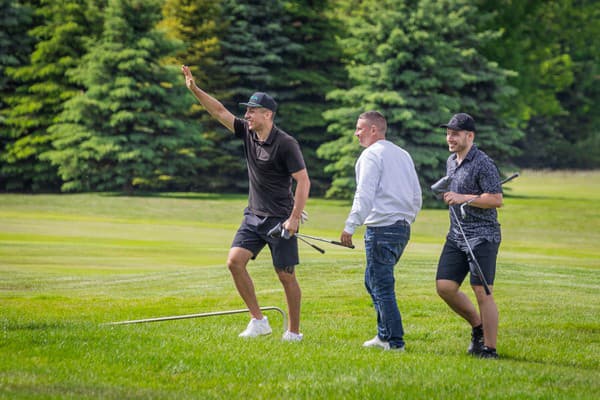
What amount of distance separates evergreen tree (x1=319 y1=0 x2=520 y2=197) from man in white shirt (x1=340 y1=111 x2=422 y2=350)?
33280 millimetres

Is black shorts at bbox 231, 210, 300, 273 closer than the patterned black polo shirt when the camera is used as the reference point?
No

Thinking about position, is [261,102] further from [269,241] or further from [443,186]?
[443,186]

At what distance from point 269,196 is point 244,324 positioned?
7.26 feet

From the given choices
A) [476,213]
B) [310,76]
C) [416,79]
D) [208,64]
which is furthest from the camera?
[310,76]

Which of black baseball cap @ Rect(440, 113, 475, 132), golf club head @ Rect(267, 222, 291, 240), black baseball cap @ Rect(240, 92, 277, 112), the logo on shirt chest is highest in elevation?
black baseball cap @ Rect(240, 92, 277, 112)

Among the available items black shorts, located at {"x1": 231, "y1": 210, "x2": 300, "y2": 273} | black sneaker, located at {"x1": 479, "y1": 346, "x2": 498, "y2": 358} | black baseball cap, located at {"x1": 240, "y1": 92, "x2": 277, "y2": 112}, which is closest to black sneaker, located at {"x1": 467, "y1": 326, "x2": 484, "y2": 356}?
black sneaker, located at {"x1": 479, "y1": 346, "x2": 498, "y2": 358}

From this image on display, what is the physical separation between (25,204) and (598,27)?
40.5 meters

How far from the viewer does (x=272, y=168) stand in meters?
8.19

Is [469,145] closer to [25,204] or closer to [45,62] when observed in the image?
[25,204]

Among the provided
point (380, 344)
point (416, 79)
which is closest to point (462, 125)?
point (380, 344)

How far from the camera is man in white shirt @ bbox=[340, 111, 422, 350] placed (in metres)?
7.74

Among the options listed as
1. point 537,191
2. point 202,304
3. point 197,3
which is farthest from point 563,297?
point 537,191

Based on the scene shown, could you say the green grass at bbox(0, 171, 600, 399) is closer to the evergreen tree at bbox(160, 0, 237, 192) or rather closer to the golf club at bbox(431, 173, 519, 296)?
the golf club at bbox(431, 173, 519, 296)

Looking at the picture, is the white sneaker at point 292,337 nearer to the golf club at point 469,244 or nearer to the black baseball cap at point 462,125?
the golf club at point 469,244
